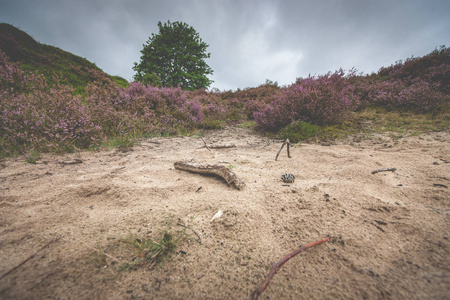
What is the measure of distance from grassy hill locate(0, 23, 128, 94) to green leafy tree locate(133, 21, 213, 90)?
4.40 m

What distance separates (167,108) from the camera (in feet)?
21.5

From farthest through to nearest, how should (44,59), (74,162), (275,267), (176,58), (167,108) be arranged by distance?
(176,58) < (44,59) < (167,108) < (74,162) < (275,267)

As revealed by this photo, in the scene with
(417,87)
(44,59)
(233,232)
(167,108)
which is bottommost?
(233,232)

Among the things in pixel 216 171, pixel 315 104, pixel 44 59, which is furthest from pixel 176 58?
pixel 216 171

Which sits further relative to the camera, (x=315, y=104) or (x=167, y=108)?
(x=167, y=108)

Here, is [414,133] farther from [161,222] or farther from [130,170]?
[130,170]

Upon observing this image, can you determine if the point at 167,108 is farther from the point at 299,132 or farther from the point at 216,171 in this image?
the point at 216,171

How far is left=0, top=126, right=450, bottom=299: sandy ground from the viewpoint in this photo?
2.49ft

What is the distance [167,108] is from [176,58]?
33.8 feet

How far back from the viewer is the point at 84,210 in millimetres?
1307

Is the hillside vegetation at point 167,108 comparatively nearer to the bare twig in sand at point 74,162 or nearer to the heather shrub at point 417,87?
the heather shrub at point 417,87

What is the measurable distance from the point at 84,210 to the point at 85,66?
1217 cm

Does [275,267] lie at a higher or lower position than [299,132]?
lower

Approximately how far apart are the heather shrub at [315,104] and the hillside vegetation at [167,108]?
0.09 ft
